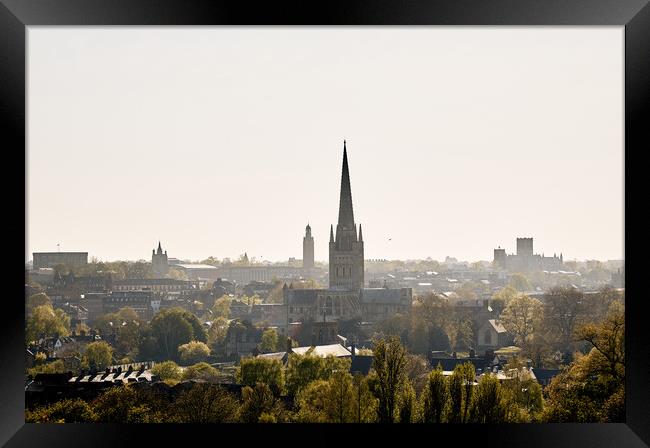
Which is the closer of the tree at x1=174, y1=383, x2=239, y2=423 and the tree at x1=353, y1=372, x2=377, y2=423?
the tree at x1=353, y1=372, x2=377, y2=423

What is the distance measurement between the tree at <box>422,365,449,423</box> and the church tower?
31000mm

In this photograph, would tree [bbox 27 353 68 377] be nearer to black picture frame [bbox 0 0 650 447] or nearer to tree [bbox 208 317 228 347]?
tree [bbox 208 317 228 347]

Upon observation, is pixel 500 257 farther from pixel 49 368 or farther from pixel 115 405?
pixel 115 405

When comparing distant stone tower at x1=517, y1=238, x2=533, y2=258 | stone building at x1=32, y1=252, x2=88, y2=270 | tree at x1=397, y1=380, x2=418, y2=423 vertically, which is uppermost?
distant stone tower at x1=517, y1=238, x2=533, y2=258

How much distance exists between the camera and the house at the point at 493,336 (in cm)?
3088

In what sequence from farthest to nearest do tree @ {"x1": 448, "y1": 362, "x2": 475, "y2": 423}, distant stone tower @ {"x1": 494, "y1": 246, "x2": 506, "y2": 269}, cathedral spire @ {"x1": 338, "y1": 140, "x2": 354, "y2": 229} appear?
distant stone tower @ {"x1": 494, "y1": 246, "x2": 506, "y2": 269}, cathedral spire @ {"x1": 338, "y1": 140, "x2": 354, "y2": 229}, tree @ {"x1": 448, "y1": 362, "x2": 475, "y2": 423}

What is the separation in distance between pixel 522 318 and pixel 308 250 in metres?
24.3

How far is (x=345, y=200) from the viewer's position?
41438mm

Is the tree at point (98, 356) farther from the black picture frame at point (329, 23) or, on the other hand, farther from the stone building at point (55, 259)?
the black picture frame at point (329, 23)

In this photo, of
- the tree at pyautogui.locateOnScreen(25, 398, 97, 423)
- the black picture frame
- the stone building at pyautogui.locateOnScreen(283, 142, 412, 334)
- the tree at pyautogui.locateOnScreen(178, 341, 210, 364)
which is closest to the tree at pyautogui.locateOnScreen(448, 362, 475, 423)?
the tree at pyautogui.locateOnScreen(25, 398, 97, 423)

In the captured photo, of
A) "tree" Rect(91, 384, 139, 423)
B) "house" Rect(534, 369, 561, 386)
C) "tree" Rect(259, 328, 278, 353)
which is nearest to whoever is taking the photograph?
"tree" Rect(91, 384, 139, 423)

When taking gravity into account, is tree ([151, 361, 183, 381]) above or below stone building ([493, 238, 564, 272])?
below

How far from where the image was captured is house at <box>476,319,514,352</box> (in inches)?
1216

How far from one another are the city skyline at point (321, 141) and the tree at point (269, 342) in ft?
36.6
